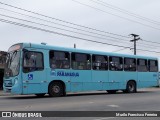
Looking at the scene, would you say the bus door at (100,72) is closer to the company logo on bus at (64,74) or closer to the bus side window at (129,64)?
the company logo on bus at (64,74)

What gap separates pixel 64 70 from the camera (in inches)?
890

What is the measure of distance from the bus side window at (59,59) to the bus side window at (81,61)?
484mm

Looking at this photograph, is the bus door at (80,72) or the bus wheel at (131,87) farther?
the bus wheel at (131,87)

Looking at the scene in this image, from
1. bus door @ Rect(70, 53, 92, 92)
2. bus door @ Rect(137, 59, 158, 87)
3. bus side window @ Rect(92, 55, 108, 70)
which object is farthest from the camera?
bus door @ Rect(137, 59, 158, 87)

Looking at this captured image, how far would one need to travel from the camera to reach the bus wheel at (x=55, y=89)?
860 inches

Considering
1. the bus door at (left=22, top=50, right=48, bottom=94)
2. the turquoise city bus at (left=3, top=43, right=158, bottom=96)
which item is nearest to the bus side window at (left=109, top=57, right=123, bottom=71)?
the turquoise city bus at (left=3, top=43, right=158, bottom=96)

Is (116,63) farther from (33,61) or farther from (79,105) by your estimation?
(79,105)

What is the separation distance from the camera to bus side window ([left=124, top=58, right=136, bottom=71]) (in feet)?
90.3

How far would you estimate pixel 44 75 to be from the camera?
21.5 metres

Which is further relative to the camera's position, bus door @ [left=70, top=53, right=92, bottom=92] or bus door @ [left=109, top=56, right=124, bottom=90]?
bus door @ [left=109, top=56, right=124, bottom=90]

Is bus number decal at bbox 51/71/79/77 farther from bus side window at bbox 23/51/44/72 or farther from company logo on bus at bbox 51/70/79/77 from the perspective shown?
bus side window at bbox 23/51/44/72

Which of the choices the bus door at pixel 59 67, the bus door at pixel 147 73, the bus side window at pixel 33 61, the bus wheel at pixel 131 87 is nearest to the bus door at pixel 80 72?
the bus door at pixel 59 67

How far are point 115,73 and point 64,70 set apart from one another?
5.25 m

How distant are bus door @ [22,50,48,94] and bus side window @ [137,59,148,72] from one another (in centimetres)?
981
